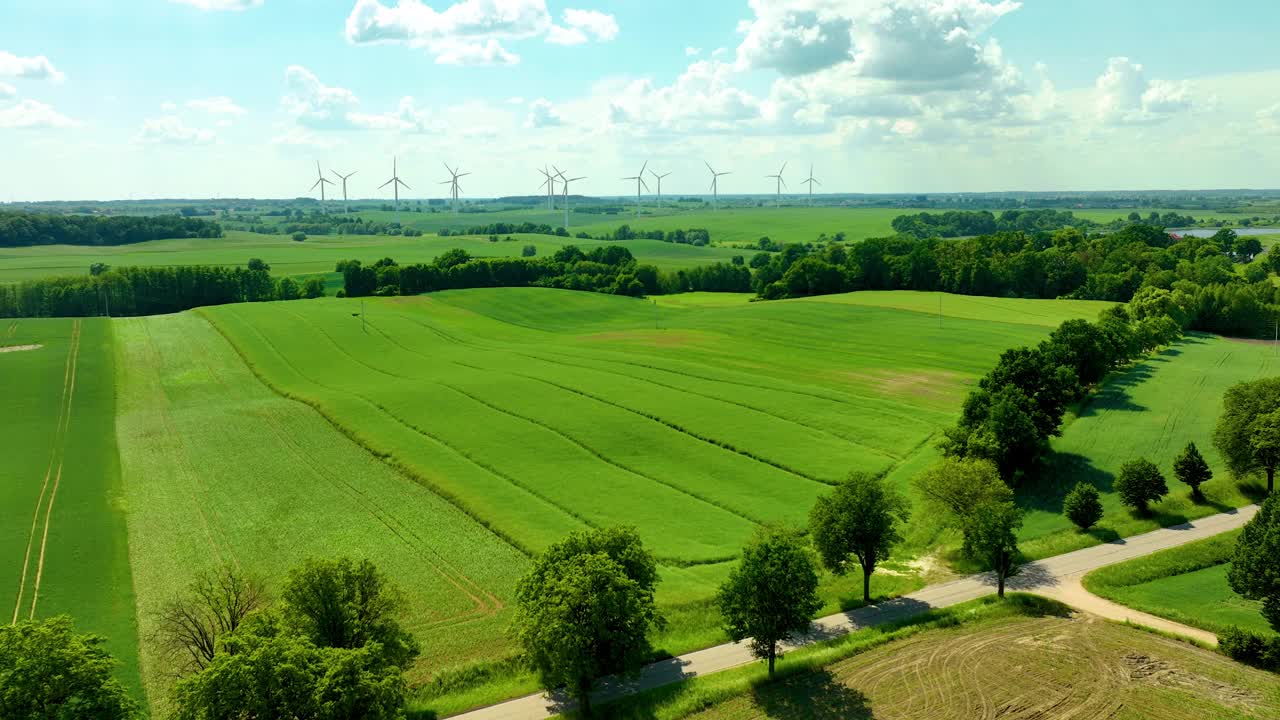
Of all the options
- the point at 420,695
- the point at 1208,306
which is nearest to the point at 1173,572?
the point at 420,695

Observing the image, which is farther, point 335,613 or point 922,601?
point 922,601

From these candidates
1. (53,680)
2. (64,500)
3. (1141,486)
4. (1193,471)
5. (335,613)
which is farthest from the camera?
(64,500)

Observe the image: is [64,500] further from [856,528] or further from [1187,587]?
[1187,587]

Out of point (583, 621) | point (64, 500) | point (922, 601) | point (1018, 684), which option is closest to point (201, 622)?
point (583, 621)

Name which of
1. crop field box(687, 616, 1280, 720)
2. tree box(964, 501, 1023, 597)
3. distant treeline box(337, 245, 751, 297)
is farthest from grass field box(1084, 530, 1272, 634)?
distant treeline box(337, 245, 751, 297)

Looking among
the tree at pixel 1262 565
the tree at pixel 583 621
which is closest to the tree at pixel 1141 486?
the tree at pixel 1262 565

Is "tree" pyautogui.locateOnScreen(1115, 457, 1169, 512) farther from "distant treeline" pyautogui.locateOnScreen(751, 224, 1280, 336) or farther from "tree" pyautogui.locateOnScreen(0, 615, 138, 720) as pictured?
"distant treeline" pyautogui.locateOnScreen(751, 224, 1280, 336)
